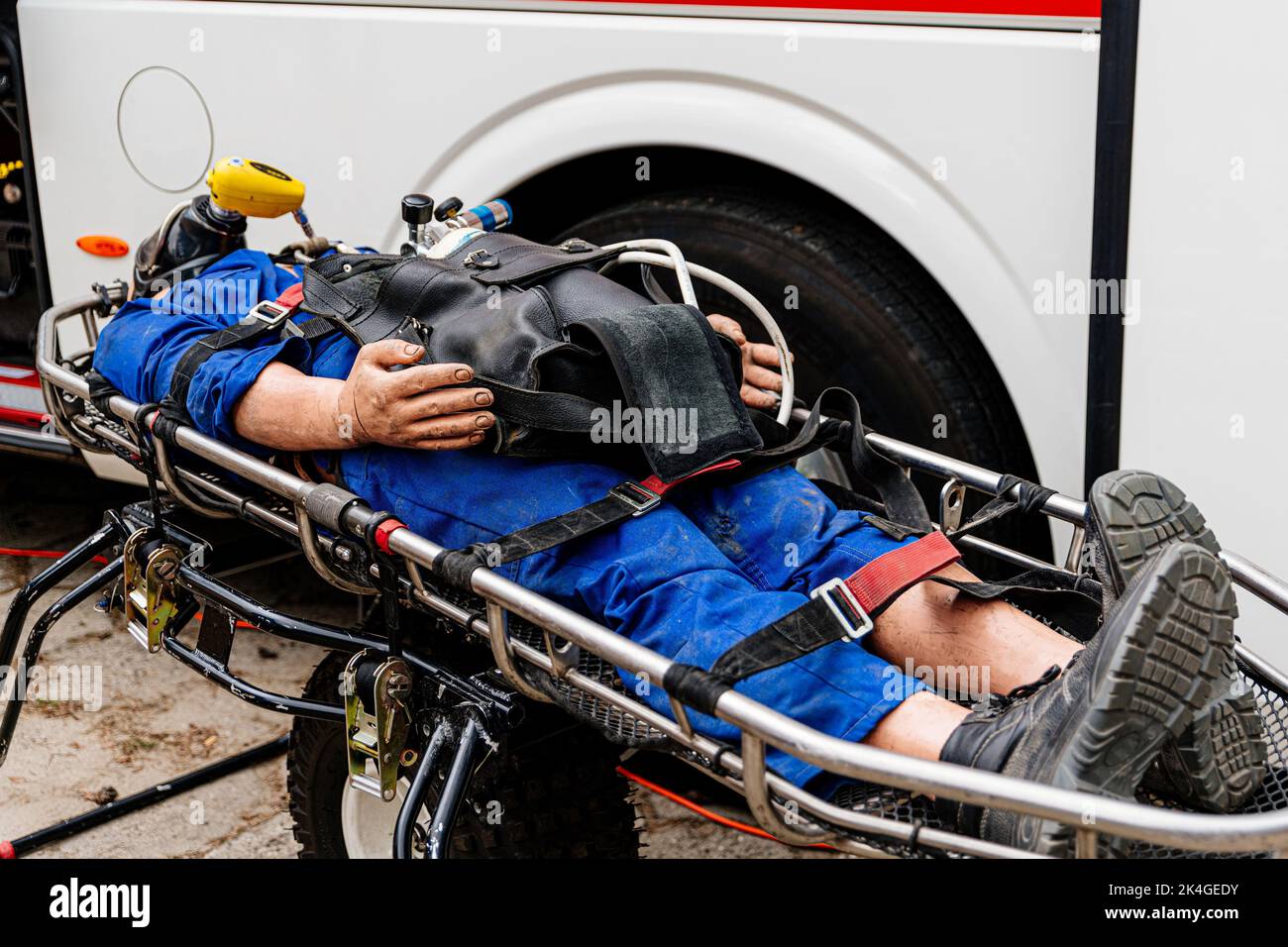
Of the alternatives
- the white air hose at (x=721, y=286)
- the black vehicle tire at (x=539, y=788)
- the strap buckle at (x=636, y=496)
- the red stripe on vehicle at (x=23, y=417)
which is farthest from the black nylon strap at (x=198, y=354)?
the red stripe on vehicle at (x=23, y=417)

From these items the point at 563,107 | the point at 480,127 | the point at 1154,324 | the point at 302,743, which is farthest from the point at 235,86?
the point at 1154,324

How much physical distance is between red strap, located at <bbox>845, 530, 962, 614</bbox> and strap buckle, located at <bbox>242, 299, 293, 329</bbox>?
1060mm

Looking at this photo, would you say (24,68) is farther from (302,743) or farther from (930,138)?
(930,138)

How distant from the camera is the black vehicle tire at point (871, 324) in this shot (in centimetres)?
256

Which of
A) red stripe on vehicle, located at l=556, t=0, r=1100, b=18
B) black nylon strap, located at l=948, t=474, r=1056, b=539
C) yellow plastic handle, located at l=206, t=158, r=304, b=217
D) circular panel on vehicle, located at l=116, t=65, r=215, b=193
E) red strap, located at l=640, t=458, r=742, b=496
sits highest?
red stripe on vehicle, located at l=556, t=0, r=1100, b=18

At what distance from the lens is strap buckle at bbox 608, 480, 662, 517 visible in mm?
1866

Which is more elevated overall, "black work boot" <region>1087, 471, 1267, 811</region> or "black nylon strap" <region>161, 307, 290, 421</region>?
"black nylon strap" <region>161, 307, 290, 421</region>

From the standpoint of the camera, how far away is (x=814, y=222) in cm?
265

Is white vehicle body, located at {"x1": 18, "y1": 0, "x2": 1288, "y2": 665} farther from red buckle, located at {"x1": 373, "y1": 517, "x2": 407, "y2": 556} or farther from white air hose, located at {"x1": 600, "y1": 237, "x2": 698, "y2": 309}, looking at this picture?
red buckle, located at {"x1": 373, "y1": 517, "x2": 407, "y2": 556}

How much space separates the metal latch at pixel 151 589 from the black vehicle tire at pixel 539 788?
28cm

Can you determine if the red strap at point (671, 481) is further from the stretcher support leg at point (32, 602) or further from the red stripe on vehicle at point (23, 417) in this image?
the red stripe on vehicle at point (23, 417)

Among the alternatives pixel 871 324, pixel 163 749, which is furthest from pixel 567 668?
pixel 163 749

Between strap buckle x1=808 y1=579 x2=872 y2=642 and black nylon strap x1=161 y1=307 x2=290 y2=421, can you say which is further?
black nylon strap x1=161 y1=307 x2=290 y2=421

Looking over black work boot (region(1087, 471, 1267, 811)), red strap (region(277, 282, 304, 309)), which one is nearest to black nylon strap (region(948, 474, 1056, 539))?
black work boot (region(1087, 471, 1267, 811))
